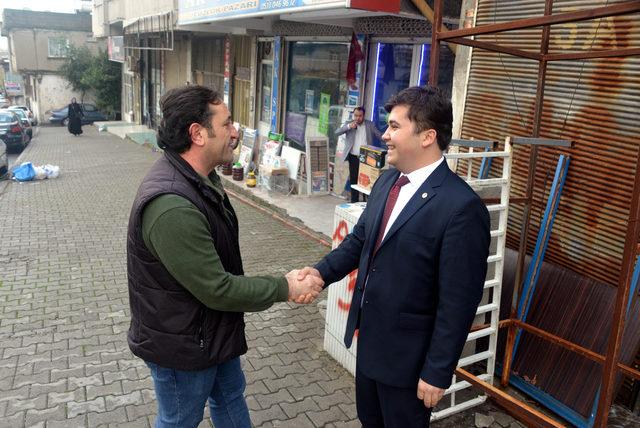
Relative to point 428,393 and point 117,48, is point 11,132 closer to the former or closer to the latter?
point 117,48

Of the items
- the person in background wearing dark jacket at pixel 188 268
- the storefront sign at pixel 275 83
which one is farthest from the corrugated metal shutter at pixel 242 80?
the person in background wearing dark jacket at pixel 188 268

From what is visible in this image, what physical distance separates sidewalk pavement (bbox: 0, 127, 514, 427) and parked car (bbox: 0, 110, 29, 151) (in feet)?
40.0

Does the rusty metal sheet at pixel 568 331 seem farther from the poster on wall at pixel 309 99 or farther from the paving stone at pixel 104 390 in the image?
the poster on wall at pixel 309 99

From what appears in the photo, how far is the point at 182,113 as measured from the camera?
2.11 meters

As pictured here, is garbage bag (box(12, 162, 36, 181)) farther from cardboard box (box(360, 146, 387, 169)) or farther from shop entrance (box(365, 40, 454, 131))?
cardboard box (box(360, 146, 387, 169))

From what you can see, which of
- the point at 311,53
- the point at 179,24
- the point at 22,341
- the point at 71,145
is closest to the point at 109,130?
the point at 71,145

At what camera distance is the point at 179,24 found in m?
12.3

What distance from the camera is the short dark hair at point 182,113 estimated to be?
2.11 m

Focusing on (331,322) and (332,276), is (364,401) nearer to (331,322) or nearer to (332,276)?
(332,276)

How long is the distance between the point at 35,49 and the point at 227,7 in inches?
1431

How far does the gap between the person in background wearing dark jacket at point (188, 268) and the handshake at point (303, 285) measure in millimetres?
66

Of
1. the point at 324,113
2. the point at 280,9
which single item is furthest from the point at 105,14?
the point at 280,9

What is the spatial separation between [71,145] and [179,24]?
33.2 ft

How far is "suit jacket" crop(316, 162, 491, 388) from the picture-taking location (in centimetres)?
203
